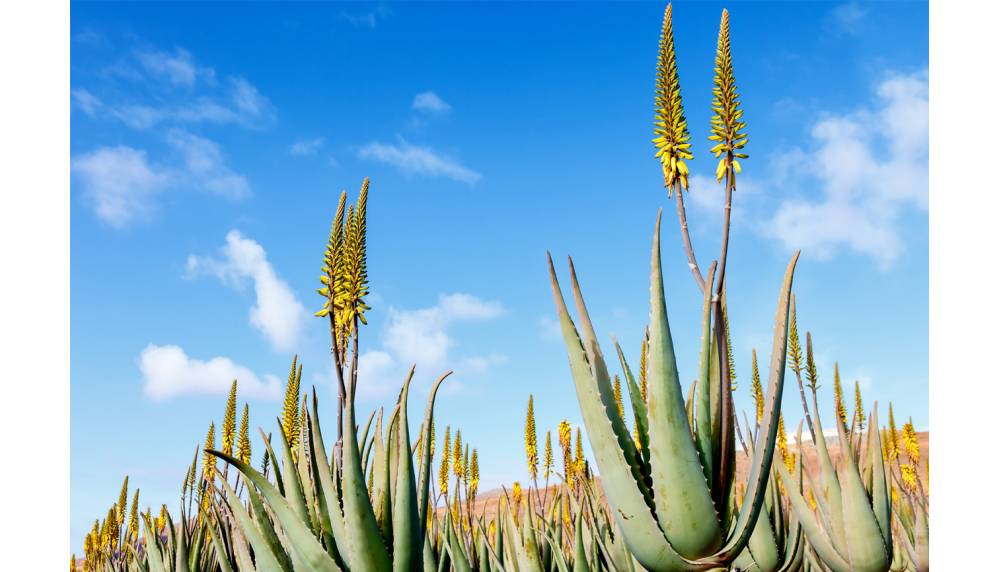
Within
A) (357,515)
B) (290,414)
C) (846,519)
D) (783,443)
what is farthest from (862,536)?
(783,443)

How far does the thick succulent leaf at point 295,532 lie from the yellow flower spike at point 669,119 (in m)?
1.56

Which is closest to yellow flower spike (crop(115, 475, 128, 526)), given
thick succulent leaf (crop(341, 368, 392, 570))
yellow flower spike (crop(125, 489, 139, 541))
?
yellow flower spike (crop(125, 489, 139, 541))

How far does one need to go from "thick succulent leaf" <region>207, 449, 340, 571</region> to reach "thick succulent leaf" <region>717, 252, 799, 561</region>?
43.1 inches

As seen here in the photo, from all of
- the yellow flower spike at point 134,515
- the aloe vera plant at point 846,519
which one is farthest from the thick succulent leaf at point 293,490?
the yellow flower spike at point 134,515

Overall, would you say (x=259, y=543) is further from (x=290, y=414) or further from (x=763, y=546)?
(x=290, y=414)

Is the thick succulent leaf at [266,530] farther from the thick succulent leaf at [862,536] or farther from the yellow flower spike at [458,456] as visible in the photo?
the yellow flower spike at [458,456]

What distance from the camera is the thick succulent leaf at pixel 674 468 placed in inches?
64.2

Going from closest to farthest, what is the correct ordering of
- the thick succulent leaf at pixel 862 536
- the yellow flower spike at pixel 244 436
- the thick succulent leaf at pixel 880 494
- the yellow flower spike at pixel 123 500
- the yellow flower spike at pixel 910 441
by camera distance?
the thick succulent leaf at pixel 862 536 → the thick succulent leaf at pixel 880 494 → the yellow flower spike at pixel 244 436 → the yellow flower spike at pixel 123 500 → the yellow flower spike at pixel 910 441

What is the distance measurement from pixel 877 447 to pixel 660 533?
2647 mm

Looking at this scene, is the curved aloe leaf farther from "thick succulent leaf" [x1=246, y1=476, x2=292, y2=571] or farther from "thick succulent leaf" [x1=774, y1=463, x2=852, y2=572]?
"thick succulent leaf" [x1=774, y1=463, x2=852, y2=572]

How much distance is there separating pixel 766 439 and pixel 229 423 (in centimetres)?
731

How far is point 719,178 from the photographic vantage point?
2.78 m
